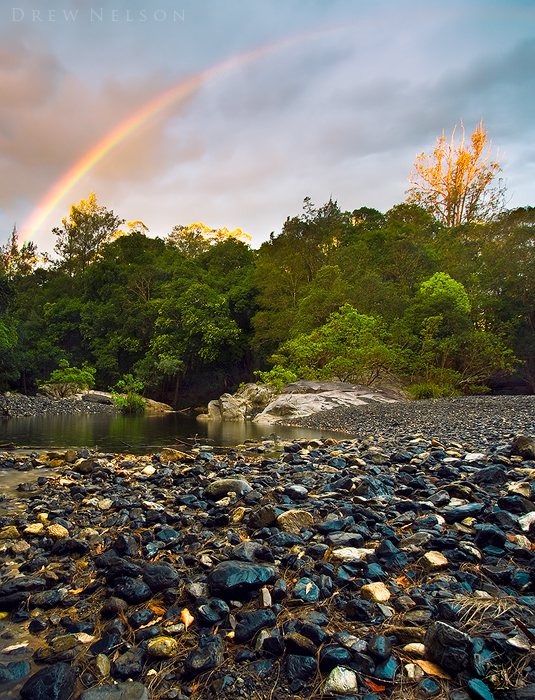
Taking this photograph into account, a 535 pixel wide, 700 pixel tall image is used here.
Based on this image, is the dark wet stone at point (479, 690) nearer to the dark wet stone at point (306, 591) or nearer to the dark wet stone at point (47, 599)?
the dark wet stone at point (306, 591)

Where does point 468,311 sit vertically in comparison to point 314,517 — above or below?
above

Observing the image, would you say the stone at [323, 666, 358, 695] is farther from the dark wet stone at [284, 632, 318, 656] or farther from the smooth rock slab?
the smooth rock slab

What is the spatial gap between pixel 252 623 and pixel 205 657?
24 centimetres

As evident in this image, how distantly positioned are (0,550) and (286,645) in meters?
2.04

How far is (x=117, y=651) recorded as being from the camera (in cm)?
160

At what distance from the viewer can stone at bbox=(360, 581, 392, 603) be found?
6.07 feet

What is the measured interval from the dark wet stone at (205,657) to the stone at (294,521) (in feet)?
3.68

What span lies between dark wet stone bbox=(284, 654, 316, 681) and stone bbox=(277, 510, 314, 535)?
45.7 inches

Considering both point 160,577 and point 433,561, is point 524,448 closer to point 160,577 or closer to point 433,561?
point 433,561

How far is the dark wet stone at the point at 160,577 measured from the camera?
2.02 m

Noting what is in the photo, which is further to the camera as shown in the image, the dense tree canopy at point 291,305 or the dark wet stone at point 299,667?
the dense tree canopy at point 291,305

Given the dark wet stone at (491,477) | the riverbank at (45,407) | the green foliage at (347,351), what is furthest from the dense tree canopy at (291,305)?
the dark wet stone at (491,477)

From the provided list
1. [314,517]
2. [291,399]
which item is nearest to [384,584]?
[314,517]

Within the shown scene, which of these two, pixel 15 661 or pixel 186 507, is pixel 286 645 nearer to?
pixel 15 661
